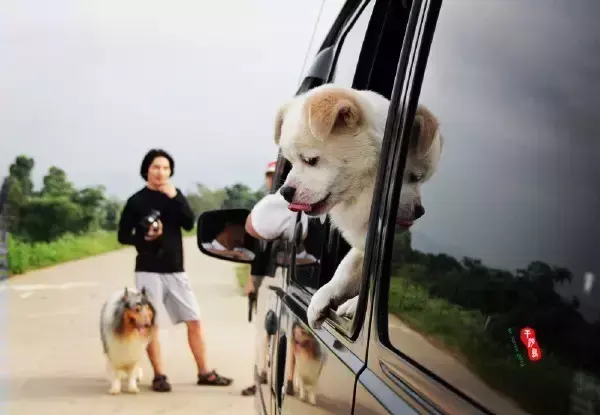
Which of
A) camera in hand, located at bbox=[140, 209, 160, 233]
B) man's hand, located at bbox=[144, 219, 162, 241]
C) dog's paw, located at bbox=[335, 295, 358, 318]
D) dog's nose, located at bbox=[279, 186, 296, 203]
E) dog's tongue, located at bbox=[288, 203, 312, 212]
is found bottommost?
man's hand, located at bbox=[144, 219, 162, 241]

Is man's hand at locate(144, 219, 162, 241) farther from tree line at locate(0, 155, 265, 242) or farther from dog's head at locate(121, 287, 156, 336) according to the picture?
tree line at locate(0, 155, 265, 242)

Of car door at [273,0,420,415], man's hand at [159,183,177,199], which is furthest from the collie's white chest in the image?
car door at [273,0,420,415]

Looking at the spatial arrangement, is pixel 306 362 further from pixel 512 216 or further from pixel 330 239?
pixel 512 216

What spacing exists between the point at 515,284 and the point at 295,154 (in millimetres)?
857

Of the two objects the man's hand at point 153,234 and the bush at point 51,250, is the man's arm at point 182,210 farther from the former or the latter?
the bush at point 51,250

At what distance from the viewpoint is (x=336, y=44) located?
5.94 ft

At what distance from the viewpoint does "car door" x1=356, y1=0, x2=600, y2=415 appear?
0.63 metres

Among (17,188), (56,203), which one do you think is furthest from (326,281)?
(56,203)

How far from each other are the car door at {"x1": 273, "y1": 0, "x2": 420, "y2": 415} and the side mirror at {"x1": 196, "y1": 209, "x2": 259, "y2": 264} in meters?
0.48

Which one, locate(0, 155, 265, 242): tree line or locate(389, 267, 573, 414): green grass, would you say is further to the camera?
locate(0, 155, 265, 242): tree line

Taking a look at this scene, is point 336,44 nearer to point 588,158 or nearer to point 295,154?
point 295,154

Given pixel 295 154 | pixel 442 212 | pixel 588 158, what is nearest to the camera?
pixel 588 158

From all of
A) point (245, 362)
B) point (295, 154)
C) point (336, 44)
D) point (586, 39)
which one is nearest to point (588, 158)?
point (586, 39)

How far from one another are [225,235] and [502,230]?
188 centimetres
